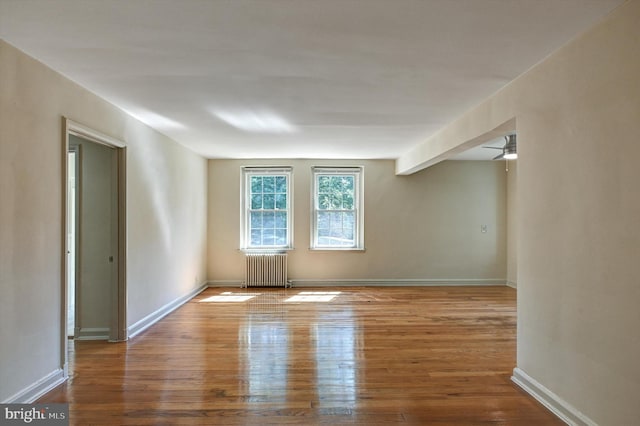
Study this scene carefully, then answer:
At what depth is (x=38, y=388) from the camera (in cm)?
255

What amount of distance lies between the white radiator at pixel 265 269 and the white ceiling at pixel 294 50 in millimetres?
3368

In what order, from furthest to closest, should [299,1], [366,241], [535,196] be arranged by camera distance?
1. [366,241]
2. [535,196]
3. [299,1]

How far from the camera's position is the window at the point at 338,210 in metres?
6.97

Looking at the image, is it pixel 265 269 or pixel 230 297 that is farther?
pixel 265 269

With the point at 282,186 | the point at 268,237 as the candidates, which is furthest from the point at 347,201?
the point at 268,237

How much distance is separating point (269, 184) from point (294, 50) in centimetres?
475

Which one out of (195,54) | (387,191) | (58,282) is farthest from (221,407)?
(387,191)

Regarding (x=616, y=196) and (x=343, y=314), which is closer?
(x=616, y=196)

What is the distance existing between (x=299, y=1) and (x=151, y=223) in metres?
3.53

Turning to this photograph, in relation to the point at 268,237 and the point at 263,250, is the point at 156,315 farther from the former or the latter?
the point at 268,237

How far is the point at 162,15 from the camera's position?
1896 millimetres

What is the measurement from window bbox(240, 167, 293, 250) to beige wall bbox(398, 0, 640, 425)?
15.4ft

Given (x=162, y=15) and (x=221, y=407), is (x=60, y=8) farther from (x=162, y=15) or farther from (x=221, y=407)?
(x=221, y=407)

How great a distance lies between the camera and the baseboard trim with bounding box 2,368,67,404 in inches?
92.9
